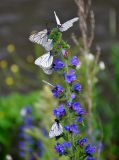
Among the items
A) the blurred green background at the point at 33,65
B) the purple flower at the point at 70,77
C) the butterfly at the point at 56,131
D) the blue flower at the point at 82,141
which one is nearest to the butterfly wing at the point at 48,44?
the purple flower at the point at 70,77

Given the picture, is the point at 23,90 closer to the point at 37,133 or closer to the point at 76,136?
the point at 37,133

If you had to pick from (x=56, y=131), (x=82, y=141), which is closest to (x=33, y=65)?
(x=82, y=141)

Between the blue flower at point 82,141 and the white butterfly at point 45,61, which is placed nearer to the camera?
the white butterfly at point 45,61

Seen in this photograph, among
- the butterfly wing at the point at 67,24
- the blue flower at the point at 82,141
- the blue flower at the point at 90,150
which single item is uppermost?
the butterfly wing at the point at 67,24

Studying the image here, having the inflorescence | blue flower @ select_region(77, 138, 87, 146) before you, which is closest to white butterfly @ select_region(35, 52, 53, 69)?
the inflorescence

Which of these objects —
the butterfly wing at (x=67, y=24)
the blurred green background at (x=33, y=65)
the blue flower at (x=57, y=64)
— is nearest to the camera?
the butterfly wing at (x=67, y=24)

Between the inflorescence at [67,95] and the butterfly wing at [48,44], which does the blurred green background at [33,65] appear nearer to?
the inflorescence at [67,95]

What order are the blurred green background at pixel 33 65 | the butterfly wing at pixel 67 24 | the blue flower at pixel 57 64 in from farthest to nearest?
the blurred green background at pixel 33 65
the blue flower at pixel 57 64
the butterfly wing at pixel 67 24

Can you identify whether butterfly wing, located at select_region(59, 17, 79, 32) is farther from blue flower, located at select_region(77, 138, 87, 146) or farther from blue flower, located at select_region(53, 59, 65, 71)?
blue flower, located at select_region(77, 138, 87, 146)

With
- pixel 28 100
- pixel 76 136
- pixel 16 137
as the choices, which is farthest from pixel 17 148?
pixel 76 136
